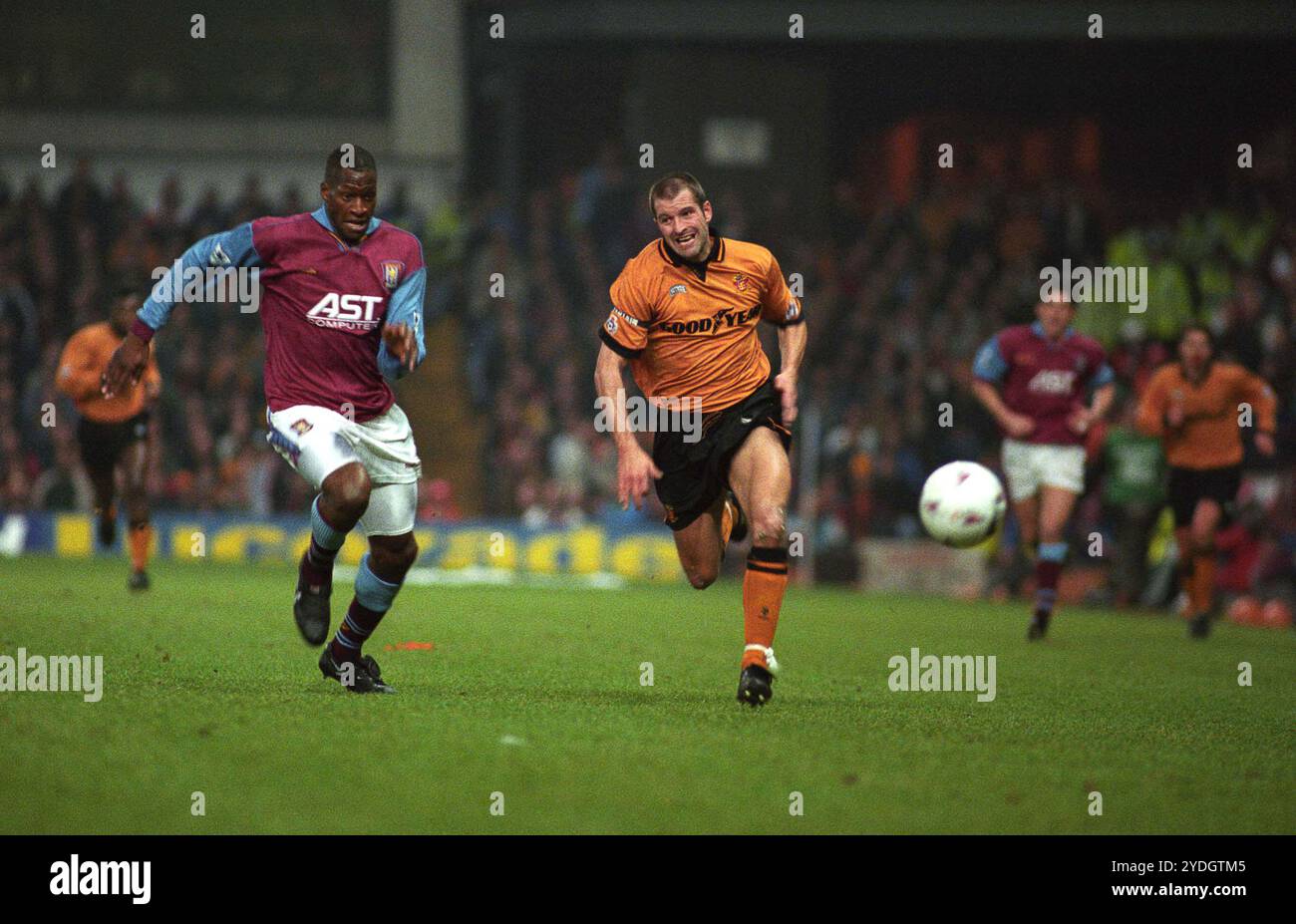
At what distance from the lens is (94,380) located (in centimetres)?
1543

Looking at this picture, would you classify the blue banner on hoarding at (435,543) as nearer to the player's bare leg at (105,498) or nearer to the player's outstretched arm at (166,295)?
the player's bare leg at (105,498)

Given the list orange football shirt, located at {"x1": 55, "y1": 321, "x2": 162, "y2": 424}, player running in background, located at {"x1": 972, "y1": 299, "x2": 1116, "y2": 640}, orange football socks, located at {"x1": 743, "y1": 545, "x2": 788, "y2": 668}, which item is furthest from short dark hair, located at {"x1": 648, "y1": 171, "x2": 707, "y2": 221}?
orange football shirt, located at {"x1": 55, "y1": 321, "x2": 162, "y2": 424}

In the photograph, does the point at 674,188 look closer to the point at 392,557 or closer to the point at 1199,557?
the point at 392,557

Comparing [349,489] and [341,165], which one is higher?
[341,165]

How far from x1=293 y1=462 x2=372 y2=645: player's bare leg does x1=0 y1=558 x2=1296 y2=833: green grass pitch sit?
36 centimetres

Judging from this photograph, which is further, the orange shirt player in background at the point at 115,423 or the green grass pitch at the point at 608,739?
the orange shirt player in background at the point at 115,423

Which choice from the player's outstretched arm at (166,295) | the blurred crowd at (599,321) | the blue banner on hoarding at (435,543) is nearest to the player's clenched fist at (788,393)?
the player's outstretched arm at (166,295)

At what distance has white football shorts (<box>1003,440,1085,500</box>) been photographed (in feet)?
44.8

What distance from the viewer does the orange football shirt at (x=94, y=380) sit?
15148 mm

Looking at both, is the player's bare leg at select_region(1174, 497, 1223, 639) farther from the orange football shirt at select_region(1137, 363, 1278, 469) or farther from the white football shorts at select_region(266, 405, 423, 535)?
the white football shorts at select_region(266, 405, 423, 535)

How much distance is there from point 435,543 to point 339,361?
43.2 feet

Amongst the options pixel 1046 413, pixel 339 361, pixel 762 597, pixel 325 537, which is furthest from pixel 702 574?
pixel 1046 413

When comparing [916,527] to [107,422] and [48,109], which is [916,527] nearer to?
[107,422]

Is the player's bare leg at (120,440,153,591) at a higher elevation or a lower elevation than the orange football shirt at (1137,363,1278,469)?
lower
